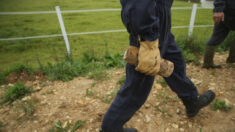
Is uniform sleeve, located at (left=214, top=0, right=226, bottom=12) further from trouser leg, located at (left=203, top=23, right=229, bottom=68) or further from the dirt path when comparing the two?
the dirt path

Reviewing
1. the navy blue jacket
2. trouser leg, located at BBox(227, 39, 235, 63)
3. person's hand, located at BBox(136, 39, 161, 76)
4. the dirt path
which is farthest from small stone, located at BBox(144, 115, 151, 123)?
trouser leg, located at BBox(227, 39, 235, 63)

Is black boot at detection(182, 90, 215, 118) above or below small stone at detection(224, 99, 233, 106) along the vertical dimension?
above

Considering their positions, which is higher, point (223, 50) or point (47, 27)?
point (47, 27)

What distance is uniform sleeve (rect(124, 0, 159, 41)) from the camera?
0.76 metres

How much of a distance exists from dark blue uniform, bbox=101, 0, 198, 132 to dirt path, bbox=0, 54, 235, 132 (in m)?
0.39

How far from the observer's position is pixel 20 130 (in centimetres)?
158

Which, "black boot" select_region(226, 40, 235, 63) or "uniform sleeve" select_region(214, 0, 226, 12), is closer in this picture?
"uniform sleeve" select_region(214, 0, 226, 12)

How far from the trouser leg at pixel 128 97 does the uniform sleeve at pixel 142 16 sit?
0.32 metres

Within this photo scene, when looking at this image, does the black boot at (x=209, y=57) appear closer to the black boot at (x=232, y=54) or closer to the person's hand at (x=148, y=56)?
the black boot at (x=232, y=54)

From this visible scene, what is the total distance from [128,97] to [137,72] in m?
0.21

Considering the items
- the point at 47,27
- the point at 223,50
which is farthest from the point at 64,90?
the point at 47,27

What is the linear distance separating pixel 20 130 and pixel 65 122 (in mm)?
481

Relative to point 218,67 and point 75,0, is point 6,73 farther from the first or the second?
point 75,0

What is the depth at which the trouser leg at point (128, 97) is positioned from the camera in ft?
3.47
